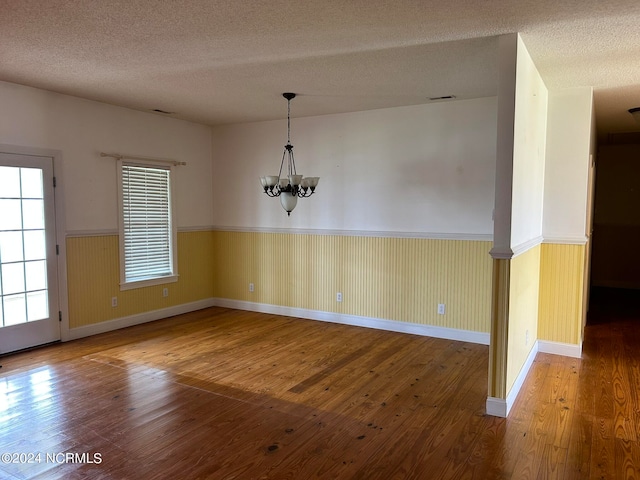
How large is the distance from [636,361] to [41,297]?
589 centimetres

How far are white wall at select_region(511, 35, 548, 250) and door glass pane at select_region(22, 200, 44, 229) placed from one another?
4385 millimetres

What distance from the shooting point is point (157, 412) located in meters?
3.11

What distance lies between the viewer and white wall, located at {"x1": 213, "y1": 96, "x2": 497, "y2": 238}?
4.69 m

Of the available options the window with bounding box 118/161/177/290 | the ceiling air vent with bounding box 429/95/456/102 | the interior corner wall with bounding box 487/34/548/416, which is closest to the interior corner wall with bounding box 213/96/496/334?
the ceiling air vent with bounding box 429/95/456/102

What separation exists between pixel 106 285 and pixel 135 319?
0.61 meters

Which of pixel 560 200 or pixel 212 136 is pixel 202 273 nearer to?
pixel 212 136

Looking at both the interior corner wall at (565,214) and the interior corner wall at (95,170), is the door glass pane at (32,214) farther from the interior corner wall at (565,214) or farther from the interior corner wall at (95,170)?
the interior corner wall at (565,214)

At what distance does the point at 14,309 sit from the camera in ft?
14.2

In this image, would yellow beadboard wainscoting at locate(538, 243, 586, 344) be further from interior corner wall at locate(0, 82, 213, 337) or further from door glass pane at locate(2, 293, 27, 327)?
door glass pane at locate(2, 293, 27, 327)

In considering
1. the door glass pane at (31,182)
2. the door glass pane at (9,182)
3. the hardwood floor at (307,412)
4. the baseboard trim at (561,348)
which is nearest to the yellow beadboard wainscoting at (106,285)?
the hardwood floor at (307,412)

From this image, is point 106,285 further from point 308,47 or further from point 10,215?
point 308,47

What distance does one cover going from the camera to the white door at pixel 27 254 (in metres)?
4.22

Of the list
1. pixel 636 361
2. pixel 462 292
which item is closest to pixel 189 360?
pixel 462 292

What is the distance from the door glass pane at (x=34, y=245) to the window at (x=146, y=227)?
878 millimetres
